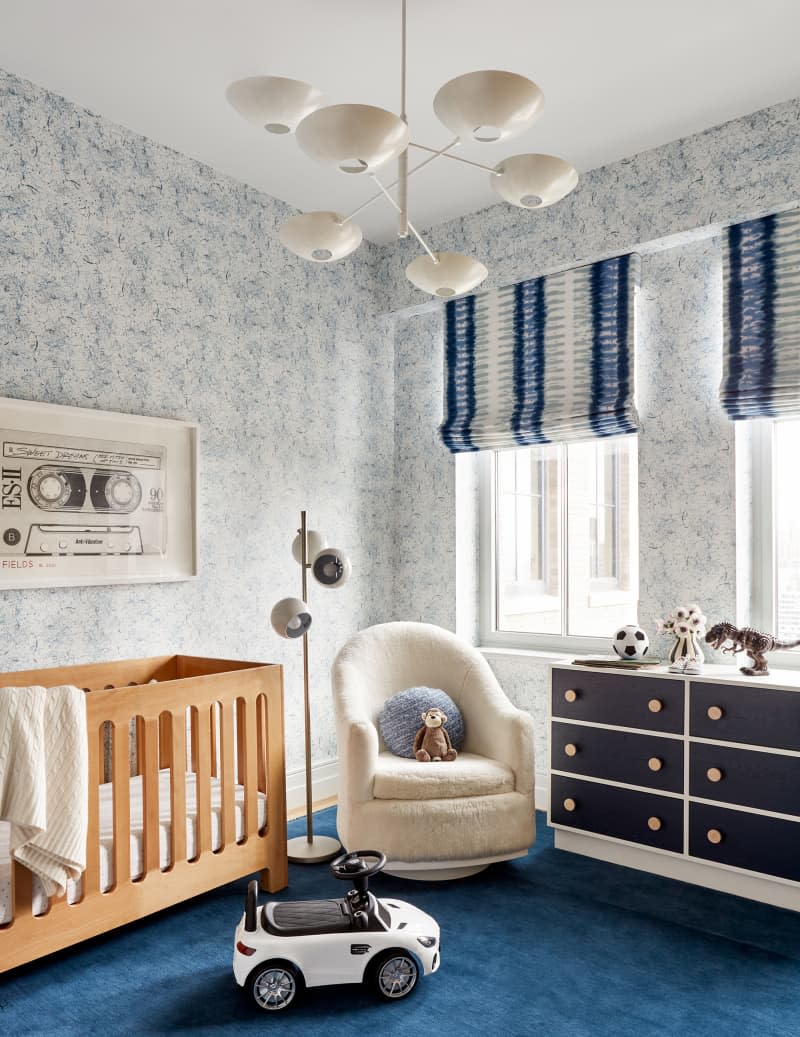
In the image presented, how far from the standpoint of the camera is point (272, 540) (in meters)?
3.60

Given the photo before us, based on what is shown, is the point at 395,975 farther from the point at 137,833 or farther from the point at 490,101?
the point at 490,101

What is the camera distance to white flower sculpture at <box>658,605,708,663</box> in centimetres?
287

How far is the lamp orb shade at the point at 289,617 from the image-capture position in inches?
117

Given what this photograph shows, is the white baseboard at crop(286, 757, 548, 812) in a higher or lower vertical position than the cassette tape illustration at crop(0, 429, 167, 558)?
lower

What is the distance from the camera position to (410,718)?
3.04 m

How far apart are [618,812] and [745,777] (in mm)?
490

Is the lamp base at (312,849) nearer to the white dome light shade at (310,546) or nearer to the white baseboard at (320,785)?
the white baseboard at (320,785)

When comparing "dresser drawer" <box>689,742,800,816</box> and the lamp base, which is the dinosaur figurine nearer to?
"dresser drawer" <box>689,742,800,816</box>

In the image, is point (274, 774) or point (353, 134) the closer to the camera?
point (353, 134)

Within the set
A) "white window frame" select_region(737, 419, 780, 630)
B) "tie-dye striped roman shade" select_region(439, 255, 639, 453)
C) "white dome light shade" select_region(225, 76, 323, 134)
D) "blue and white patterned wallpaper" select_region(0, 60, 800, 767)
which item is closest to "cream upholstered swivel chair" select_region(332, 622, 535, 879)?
"blue and white patterned wallpaper" select_region(0, 60, 800, 767)

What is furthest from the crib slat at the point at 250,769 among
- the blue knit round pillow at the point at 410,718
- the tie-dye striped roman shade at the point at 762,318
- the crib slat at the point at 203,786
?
the tie-dye striped roman shade at the point at 762,318

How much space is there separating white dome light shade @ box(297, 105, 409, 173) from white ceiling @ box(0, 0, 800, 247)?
0.92 m

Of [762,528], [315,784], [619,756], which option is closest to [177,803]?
[315,784]

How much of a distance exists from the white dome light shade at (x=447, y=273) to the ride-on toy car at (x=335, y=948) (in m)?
1.66
